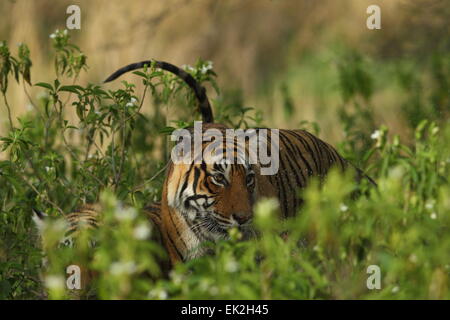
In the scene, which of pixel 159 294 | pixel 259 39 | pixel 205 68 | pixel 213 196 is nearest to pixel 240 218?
pixel 213 196

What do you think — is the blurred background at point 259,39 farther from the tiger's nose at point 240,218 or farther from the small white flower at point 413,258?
the small white flower at point 413,258

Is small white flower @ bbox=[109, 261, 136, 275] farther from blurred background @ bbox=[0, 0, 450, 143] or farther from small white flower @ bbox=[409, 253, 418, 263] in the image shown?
blurred background @ bbox=[0, 0, 450, 143]

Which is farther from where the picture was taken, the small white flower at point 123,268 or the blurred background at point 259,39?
the blurred background at point 259,39

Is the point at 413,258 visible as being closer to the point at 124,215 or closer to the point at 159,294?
the point at 159,294

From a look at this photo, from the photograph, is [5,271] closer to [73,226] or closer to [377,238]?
[73,226]

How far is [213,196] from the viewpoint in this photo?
3.75 metres

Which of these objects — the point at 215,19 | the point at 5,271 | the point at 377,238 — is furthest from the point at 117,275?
the point at 215,19

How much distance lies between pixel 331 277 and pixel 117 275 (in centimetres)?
92

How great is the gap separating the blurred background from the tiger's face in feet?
14.5

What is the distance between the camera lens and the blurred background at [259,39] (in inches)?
353

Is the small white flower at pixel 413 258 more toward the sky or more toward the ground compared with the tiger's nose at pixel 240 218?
more toward the ground

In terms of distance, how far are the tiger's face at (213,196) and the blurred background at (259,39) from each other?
4428 mm

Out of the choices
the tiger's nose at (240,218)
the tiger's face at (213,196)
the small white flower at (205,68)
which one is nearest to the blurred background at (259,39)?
the small white flower at (205,68)

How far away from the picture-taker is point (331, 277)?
121 inches
